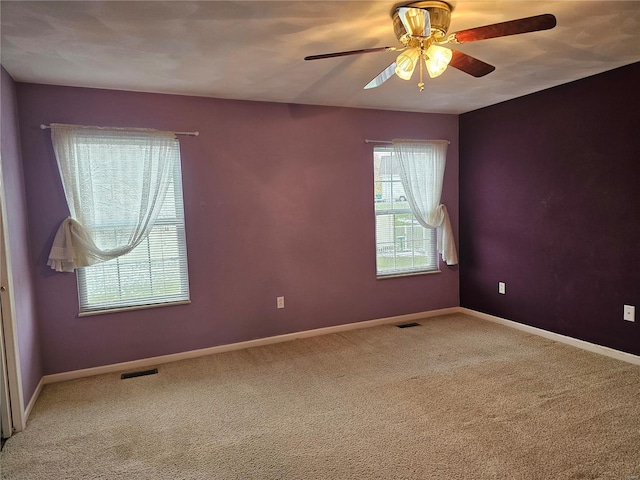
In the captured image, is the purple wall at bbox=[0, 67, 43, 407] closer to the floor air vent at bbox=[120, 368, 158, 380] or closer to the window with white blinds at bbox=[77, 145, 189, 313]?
the window with white blinds at bbox=[77, 145, 189, 313]

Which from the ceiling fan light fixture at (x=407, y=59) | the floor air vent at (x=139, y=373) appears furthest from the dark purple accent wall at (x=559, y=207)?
the floor air vent at (x=139, y=373)

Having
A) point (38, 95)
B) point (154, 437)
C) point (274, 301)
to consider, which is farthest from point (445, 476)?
point (38, 95)

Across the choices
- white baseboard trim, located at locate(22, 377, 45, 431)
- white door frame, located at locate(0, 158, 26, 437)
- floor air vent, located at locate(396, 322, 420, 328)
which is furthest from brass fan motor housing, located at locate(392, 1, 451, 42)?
white baseboard trim, located at locate(22, 377, 45, 431)

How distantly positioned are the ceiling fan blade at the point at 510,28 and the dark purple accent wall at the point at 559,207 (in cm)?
197

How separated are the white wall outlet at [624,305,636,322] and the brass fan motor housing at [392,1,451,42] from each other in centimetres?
270

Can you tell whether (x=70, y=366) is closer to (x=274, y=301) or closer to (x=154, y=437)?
(x=154, y=437)

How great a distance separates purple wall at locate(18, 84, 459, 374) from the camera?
3201 mm

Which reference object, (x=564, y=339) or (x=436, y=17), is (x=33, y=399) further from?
(x=564, y=339)

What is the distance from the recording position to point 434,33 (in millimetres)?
2051

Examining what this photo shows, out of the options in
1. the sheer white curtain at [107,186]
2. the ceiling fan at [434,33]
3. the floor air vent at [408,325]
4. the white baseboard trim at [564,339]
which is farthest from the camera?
the floor air vent at [408,325]

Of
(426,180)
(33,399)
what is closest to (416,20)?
(426,180)

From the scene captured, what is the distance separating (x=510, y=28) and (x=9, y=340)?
3.22m

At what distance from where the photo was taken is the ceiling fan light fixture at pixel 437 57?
2047mm

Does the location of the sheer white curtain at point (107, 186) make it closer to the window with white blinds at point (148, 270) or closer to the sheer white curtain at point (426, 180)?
the window with white blinds at point (148, 270)
